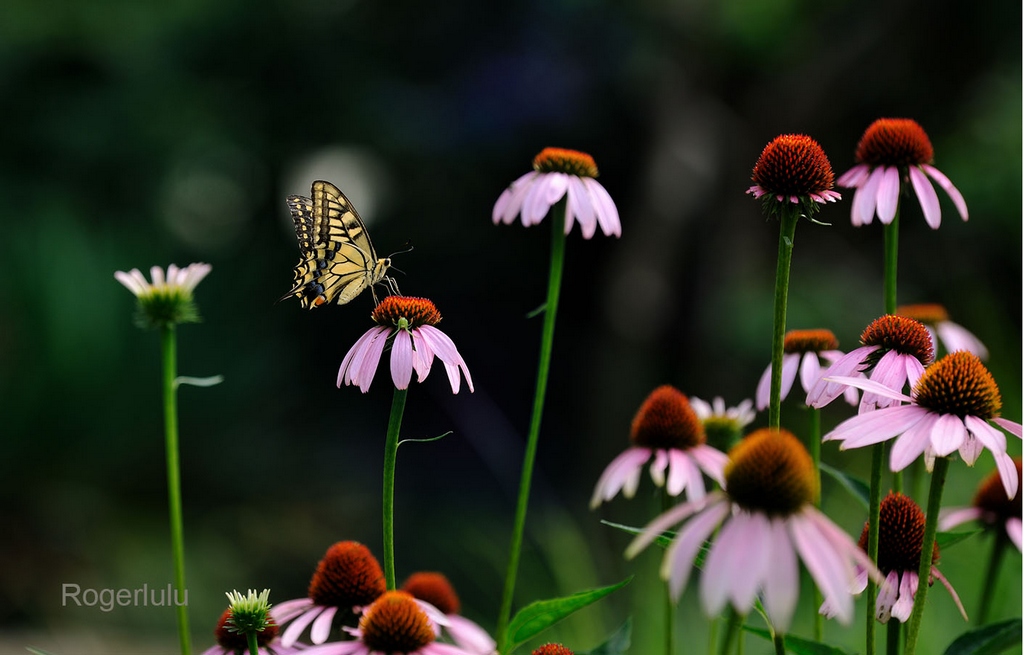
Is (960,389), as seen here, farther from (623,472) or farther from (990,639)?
(623,472)

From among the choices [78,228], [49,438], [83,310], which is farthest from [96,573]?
[78,228]

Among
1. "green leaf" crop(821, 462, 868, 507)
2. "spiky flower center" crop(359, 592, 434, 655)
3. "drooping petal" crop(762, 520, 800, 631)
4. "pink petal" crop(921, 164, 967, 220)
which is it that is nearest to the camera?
"drooping petal" crop(762, 520, 800, 631)

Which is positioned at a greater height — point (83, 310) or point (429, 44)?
point (429, 44)

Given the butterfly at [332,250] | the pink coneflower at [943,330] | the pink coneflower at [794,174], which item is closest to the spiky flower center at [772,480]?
the pink coneflower at [794,174]

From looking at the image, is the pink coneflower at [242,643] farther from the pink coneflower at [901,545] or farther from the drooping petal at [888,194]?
the drooping petal at [888,194]

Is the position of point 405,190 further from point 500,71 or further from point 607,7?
point 607,7

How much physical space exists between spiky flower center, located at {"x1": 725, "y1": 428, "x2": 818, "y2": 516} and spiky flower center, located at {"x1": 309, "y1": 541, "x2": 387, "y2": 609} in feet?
1.28

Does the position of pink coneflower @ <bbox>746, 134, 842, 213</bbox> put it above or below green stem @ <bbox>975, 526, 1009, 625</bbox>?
above

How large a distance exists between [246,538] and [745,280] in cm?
300

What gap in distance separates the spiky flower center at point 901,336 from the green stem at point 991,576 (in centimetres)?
31

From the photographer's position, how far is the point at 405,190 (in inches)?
205

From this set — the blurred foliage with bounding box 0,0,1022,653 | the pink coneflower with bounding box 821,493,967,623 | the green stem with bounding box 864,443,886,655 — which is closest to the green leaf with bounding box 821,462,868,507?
the pink coneflower with bounding box 821,493,967,623

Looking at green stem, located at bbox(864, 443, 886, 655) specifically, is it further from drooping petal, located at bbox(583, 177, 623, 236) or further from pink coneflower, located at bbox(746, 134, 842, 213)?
drooping petal, located at bbox(583, 177, 623, 236)

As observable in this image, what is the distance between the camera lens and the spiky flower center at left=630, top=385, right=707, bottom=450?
0.94m
